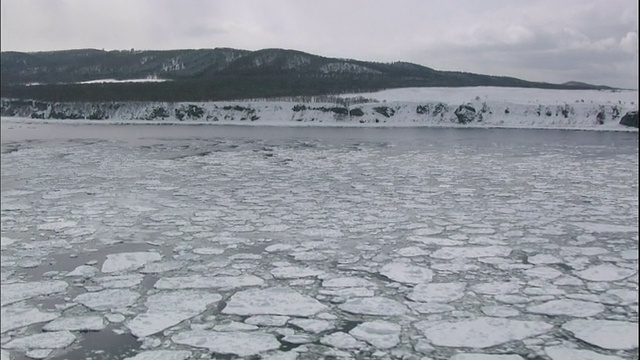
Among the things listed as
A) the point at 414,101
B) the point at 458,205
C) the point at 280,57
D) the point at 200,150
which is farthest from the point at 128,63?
the point at 458,205

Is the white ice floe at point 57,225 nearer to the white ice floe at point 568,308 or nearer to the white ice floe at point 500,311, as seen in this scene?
the white ice floe at point 500,311

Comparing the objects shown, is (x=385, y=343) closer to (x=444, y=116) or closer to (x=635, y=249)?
(x=635, y=249)

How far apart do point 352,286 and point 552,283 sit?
58.2 inches

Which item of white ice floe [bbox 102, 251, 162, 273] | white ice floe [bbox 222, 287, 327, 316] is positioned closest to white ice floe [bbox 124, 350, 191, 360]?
white ice floe [bbox 222, 287, 327, 316]

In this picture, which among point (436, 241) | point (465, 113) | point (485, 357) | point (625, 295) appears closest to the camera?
point (485, 357)

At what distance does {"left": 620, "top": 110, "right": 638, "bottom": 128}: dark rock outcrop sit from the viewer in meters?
28.3

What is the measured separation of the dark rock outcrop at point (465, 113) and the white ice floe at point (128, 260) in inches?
1224

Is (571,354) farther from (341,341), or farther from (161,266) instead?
(161,266)

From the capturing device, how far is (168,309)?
3.23 m

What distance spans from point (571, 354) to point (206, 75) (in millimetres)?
85035

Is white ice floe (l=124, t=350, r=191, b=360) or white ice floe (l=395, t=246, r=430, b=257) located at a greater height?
white ice floe (l=395, t=246, r=430, b=257)

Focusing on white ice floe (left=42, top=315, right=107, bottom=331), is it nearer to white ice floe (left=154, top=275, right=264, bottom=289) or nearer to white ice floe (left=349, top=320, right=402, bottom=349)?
white ice floe (left=154, top=275, right=264, bottom=289)

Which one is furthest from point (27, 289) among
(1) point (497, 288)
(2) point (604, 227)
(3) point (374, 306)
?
(2) point (604, 227)

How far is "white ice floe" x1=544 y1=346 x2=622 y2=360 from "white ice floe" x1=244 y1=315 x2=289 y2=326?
4.84 feet
